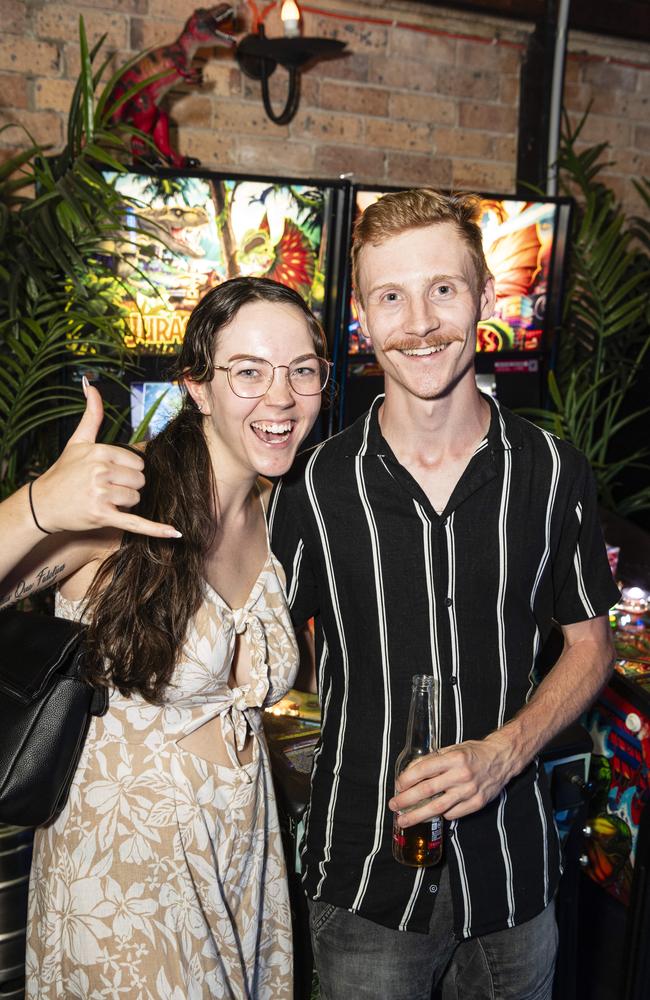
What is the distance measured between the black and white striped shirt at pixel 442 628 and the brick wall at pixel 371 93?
7.62 feet

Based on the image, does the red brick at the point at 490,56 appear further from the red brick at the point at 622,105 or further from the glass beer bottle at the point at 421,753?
the glass beer bottle at the point at 421,753

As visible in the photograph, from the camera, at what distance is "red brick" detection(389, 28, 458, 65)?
3.68 meters

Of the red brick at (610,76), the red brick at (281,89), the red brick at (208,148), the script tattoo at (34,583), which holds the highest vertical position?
the red brick at (610,76)

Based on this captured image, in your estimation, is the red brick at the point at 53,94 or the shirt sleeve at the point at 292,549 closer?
the shirt sleeve at the point at 292,549

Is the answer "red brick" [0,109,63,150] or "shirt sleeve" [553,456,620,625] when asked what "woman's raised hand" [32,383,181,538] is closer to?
"shirt sleeve" [553,456,620,625]

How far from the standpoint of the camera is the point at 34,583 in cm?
131

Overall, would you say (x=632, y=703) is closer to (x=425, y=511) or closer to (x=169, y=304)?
(x=425, y=511)

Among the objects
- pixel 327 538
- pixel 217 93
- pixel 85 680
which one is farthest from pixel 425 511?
pixel 217 93

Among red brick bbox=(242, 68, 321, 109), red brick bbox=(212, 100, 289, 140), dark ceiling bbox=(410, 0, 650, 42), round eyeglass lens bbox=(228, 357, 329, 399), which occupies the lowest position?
round eyeglass lens bbox=(228, 357, 329, 399)

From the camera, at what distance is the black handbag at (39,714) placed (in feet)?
4.30

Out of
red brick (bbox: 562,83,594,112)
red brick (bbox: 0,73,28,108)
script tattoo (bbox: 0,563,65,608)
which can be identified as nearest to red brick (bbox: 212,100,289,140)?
red brick (bbox: 0,73,28,108)

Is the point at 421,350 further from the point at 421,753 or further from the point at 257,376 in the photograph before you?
the point at 421,753

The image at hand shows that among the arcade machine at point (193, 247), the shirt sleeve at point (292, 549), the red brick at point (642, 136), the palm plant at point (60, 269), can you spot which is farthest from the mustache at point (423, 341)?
the red brick at point (642, 136)

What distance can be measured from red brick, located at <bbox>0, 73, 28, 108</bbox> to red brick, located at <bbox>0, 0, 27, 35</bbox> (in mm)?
141
